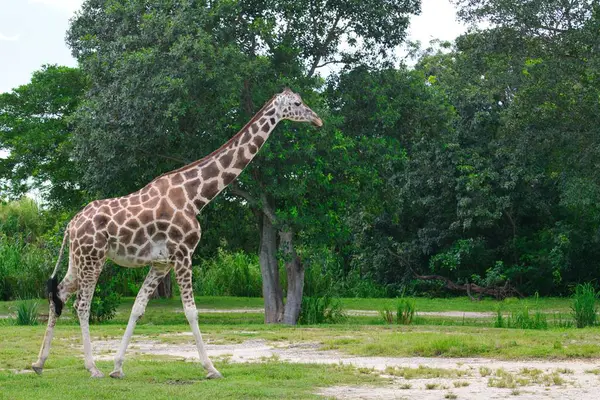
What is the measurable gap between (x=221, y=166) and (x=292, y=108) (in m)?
1.53

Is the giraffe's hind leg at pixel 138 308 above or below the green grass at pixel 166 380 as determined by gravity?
above

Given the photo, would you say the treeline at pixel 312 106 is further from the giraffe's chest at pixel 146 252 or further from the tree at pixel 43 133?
the giraffe's chest at pixel 146 252

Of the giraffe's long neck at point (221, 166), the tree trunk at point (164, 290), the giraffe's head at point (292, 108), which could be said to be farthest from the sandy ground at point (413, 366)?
the tree trunk at point (164, 290)

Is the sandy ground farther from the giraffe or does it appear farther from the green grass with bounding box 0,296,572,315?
the green grass with bounding box 0,296,572,315

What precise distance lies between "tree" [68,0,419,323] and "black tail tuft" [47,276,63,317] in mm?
7755

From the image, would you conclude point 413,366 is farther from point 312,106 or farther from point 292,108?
point 312,106

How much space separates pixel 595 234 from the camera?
98.1ft

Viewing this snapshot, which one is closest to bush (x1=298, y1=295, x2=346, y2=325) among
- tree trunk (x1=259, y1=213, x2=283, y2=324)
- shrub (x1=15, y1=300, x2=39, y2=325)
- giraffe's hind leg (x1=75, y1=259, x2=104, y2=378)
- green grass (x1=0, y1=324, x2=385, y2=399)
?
tree trunk (x1=259, y1=213, x2=283, y2=324)

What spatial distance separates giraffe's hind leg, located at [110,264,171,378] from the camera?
10617mm

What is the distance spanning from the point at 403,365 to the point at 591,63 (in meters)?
12.4

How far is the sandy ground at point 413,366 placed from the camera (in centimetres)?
938

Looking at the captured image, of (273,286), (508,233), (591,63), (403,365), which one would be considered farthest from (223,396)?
(508,233)

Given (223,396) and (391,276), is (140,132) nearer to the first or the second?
(223,396)

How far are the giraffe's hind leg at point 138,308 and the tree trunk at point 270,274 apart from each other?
1082 centimetres
